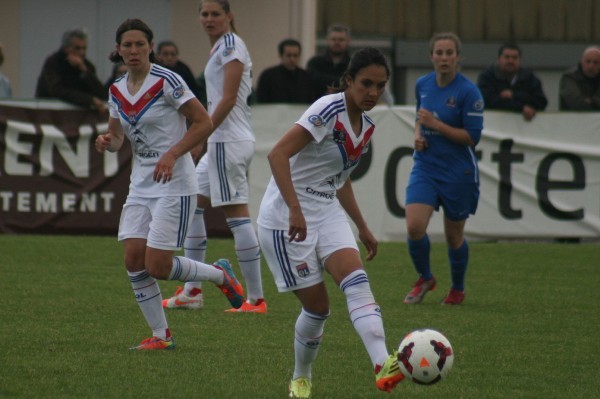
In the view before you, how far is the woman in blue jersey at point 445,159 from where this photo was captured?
9492 millimetres

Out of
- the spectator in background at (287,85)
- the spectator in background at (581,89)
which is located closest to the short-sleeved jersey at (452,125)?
the spectator in background at (287,85)

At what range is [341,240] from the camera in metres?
5.95

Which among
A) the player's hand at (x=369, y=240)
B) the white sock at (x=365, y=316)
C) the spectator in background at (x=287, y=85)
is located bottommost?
the white sock at (x=365, y=316)

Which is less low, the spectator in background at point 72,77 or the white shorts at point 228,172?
the spectator in background at point 72,77

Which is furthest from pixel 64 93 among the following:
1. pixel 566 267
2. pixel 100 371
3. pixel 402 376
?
pixel 402 376

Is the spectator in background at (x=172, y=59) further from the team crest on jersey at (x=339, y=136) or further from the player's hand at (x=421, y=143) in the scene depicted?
the team crest on jersey at (x=339, y=136)

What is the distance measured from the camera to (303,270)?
232 inches

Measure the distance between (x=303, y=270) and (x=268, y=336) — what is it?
2008 mm

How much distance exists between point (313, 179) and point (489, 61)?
15.5 m

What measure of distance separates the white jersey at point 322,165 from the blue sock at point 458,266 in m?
3.75

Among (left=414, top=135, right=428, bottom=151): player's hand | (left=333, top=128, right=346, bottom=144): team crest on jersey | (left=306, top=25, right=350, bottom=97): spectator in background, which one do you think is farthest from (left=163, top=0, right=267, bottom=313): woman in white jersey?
(left=306, top=25, right=350, bottom=97): spectator in background

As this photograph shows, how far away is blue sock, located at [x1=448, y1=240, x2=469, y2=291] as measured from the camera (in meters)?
9.70

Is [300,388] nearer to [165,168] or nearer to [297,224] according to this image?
[297,224]

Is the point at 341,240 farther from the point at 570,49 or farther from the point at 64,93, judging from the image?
the point at 570,49
